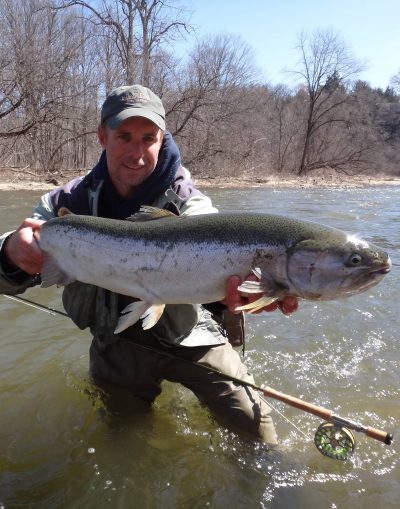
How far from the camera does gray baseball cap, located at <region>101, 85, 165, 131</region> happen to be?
285 cm

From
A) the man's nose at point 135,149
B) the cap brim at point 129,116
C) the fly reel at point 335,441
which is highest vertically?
the cap brim at point 129,116

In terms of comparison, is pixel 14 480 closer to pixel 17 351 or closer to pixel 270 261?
pixel 17 351

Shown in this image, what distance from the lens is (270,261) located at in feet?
7.30

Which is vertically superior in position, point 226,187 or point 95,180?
point 95,180

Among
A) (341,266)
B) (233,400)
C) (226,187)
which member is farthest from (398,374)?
(226,187)

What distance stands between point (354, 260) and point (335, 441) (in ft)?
5.02

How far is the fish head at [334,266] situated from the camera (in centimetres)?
210

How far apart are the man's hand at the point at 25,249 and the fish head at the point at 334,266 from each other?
57.1 inches

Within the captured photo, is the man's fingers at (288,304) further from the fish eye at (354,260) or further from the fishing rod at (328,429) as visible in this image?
the fishing rod at (328,429)

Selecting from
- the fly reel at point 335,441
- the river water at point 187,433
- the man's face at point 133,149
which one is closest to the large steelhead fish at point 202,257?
the man's face at point 133,149

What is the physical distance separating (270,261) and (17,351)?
3024 mm

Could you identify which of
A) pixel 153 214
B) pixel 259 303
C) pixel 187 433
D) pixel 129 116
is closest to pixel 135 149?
pixel 129 116

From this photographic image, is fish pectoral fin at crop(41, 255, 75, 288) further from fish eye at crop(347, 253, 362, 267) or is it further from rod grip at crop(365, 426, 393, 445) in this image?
rod grip at crop(365, 426, 393, 445)

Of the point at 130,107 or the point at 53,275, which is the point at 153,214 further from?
the point at 130,107
